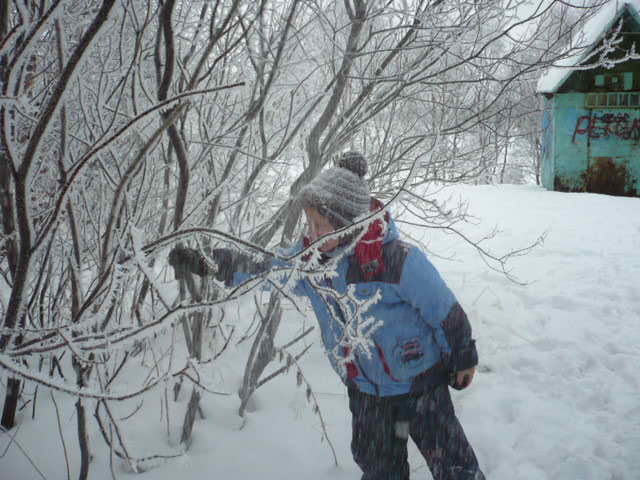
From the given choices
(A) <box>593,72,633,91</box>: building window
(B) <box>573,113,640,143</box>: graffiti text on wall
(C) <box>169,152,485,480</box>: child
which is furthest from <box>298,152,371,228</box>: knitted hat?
(A) <box>593,72,633,91</box>: building window

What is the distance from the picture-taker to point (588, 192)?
1043 centimetres

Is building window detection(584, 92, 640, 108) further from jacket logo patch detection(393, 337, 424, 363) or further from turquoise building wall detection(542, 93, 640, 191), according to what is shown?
jacket logo patch detection(393, 337, 424, 363)

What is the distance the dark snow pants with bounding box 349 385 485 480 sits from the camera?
1.65m

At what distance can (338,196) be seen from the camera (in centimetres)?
158

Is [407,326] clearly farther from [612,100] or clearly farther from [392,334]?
[612,100]

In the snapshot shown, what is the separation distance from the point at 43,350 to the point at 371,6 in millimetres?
1848

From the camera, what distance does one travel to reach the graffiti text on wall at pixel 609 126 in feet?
31.9

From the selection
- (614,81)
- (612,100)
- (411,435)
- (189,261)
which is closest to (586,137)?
(612,100)

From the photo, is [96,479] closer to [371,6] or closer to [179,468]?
[179,468]

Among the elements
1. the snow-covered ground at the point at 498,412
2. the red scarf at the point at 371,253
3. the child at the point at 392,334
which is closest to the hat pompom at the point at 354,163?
the child at the point at 392,334

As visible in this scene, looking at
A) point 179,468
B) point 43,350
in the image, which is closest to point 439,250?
point 179,468

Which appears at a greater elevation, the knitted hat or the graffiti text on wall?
the graffiti text on wall

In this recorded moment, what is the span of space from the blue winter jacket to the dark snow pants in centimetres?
7

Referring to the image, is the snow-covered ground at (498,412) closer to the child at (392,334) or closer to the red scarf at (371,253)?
the child at (392,334)
